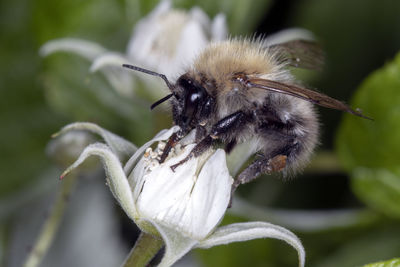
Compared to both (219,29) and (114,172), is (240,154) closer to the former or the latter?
(114,172)

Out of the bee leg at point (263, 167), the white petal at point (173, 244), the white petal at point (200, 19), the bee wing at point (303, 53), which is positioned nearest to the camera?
the white petal at point (173, 244)

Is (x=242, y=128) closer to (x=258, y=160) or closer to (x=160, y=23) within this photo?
(x=258, y=160)

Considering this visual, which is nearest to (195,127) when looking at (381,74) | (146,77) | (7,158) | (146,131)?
(146,77)

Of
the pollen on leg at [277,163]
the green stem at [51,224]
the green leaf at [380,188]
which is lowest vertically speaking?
the green leaf at [380,188]

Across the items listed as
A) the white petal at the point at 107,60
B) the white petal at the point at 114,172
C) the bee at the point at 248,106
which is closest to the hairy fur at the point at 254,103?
the bee at the point at 248,106

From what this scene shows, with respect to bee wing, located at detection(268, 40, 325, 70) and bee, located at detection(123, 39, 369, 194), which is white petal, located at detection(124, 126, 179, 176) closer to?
bee, located at detection(123, 39, 369, 194)

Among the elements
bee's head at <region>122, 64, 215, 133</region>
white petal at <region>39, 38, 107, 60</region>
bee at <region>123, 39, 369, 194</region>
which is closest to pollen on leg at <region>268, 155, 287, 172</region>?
bee at <region>123, 39, 369, 194</region>

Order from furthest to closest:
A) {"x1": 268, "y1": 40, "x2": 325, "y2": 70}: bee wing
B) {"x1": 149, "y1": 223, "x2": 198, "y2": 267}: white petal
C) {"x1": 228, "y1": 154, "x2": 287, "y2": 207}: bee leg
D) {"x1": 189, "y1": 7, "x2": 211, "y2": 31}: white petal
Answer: {"x1": 189, "y1": 7, "x2": 211, "y2": 31}: white petal → {"x1": 268, "y1": 40, "x2": 325, "y2": 70}: bee wing → {"x1": 228, "y1": 154, "x2": 287, "y2": 207}: bee leg → {"x1": 149, "y1": 223, "x2": 198, "y2": 267}: white petal

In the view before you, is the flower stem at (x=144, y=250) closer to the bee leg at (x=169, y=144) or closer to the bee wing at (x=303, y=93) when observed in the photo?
the bee leg at (x=169, y=144)
